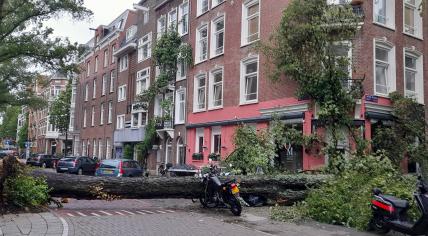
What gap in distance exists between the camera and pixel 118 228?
30.3 feet

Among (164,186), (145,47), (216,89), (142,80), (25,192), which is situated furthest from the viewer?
(145,47)

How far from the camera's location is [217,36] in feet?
91.5

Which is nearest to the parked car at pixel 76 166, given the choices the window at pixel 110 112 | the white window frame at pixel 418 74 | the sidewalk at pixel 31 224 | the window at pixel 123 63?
the window at pixel 110 112

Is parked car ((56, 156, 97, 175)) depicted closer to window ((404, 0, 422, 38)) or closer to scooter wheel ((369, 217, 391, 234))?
window ((404, 0, 422, 38))

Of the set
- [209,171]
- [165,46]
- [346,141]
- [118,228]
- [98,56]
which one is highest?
[98,56]

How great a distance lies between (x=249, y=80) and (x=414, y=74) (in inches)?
325

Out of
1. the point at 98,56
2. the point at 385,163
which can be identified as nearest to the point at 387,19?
the point at 385,163

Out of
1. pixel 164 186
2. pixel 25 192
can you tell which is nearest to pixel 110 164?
pixel 164 186

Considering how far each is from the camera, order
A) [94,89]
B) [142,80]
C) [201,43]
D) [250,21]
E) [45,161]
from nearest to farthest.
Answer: [250,21] → [201,43] → [142,80] → [45,161] → [94,89]

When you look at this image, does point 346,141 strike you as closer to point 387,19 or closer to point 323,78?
point 323,78

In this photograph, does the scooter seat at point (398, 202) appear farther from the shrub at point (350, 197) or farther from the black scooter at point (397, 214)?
the shrub at point (350, 197)

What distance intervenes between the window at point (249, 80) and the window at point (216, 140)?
304 cm

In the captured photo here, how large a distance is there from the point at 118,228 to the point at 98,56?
145ft

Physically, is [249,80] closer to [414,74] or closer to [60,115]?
[414,74]
